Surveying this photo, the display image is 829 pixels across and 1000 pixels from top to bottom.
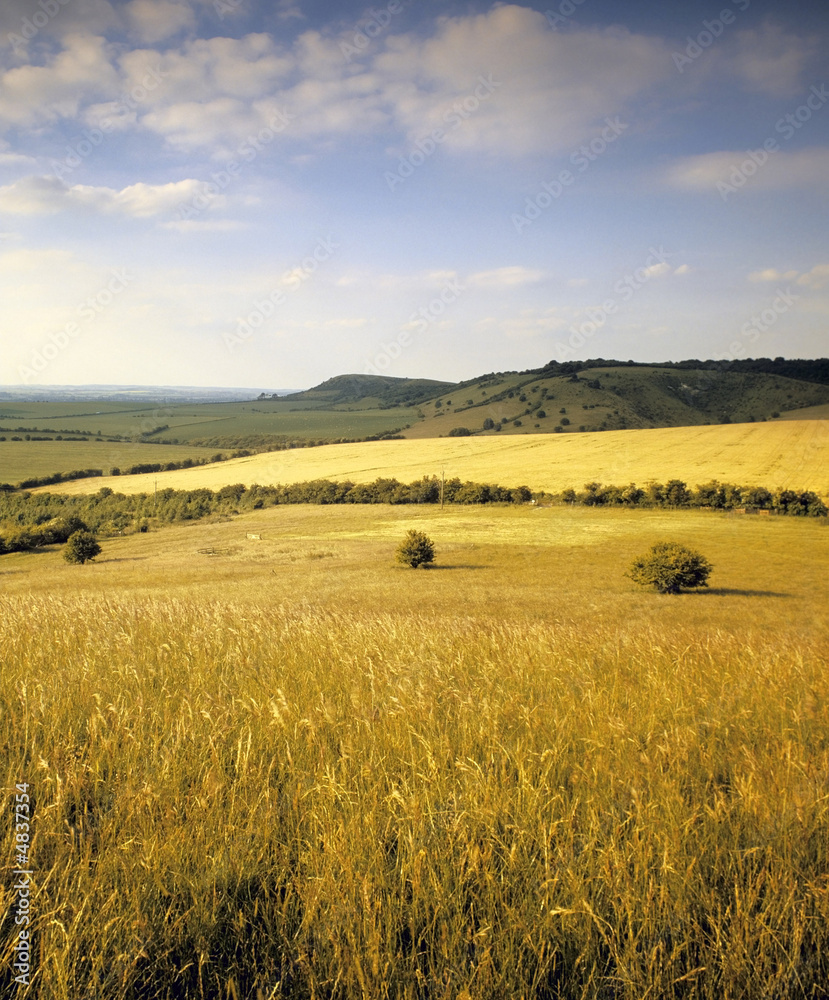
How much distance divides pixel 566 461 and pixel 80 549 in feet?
196

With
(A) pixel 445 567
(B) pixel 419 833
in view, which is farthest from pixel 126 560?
(B) pixel 419 833

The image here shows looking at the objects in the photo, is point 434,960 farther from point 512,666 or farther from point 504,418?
point 504,418

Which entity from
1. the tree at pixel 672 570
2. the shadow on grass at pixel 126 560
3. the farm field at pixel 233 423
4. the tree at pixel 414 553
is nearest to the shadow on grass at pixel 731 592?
the tree at pixel 672 570

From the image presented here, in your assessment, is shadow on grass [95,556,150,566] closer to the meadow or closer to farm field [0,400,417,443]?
the meadow

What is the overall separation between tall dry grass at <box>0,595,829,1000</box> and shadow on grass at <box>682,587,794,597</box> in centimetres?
2913

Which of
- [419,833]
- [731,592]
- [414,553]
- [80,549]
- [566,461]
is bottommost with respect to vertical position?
[80,549]

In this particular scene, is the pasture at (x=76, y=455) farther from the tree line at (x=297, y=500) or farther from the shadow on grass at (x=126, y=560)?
the shadow on grass at (x=126, y=560)

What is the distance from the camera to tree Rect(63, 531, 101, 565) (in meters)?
46.2

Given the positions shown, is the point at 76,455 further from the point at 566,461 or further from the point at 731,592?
the point at 731,592

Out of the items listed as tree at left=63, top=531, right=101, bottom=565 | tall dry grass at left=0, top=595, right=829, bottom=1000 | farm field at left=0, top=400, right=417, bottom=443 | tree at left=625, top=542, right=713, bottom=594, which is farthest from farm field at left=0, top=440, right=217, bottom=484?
tall dry grass at left=0, top=595, right=829, bottom=1000

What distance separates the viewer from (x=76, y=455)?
4729 inches

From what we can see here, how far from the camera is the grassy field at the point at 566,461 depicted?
67.7 meters

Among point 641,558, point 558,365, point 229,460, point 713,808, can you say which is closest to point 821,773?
point 713,808

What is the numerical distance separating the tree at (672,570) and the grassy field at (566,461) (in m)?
34.8
